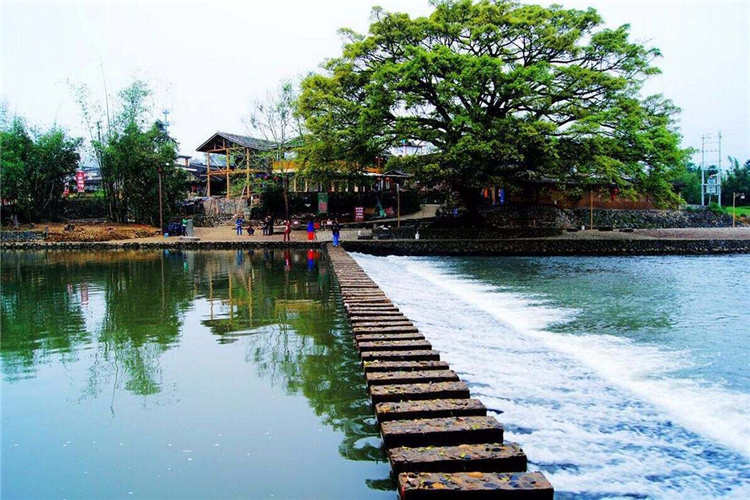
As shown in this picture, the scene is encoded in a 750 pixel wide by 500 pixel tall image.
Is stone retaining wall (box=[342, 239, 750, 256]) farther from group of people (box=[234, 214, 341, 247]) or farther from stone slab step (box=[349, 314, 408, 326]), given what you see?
stone slab step (box=[349, 314, 408, 326])

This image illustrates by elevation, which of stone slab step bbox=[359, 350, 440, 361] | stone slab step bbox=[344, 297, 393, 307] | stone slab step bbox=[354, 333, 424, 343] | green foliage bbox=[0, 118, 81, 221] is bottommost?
stone slab step bbox=[359, 350, 440, 361]

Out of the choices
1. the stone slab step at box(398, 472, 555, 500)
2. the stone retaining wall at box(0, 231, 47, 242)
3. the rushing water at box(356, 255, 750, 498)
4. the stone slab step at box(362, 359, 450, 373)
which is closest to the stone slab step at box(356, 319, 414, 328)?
the rushing water at box(356, 255, 750, 498)

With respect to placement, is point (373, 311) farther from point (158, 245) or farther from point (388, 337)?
point (158, 245)

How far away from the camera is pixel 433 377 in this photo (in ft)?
12.3

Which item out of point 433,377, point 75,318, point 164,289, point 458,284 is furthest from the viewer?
point 458,284

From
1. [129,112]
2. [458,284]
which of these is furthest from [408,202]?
[458,284]

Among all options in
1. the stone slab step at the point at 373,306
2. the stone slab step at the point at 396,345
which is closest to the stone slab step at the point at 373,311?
the stone slab step at the point at 373,306

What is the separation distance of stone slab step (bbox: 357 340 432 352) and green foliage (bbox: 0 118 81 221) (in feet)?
98.0

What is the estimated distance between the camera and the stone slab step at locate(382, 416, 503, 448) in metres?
2.87

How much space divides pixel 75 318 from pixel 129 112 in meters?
25.1

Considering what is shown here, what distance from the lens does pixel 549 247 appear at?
21109 millimetres

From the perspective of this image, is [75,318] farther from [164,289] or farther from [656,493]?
[656,493]

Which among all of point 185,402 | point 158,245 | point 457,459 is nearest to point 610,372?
point 457,459

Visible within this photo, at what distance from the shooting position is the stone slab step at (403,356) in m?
4.35
